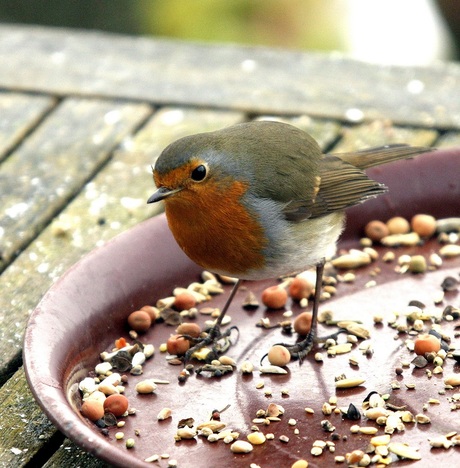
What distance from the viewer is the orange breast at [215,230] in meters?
3.11

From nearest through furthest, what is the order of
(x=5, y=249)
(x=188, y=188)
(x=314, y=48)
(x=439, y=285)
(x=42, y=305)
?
(x=42, y=305) < (x=188, y=188) < (x=439, y=285) < (x=5, y=249) < (x=314, y=48)

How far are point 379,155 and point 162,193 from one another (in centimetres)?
102

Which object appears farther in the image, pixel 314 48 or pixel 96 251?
pixel 314 48

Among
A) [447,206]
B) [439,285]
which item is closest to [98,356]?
[439,285]

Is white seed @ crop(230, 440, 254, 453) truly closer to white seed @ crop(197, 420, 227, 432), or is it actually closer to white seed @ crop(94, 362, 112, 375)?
white seed @ crop(197, 420, 227, 432)

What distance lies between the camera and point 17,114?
444cm

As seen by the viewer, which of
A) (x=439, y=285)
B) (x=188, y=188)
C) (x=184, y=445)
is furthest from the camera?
(x=439, y=285)

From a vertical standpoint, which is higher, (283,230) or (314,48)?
(283,230)

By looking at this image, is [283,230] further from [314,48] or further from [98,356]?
[314,48]

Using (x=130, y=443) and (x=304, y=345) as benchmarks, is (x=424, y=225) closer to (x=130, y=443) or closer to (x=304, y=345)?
(x=304, y=345)

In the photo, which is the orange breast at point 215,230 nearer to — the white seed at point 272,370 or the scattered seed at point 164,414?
the white seed at point 272,370

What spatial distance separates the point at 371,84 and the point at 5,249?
1956 mm

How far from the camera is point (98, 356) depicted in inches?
120

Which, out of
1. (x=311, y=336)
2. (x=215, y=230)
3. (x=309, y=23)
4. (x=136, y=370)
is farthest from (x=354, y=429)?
(x=309, y=23)
